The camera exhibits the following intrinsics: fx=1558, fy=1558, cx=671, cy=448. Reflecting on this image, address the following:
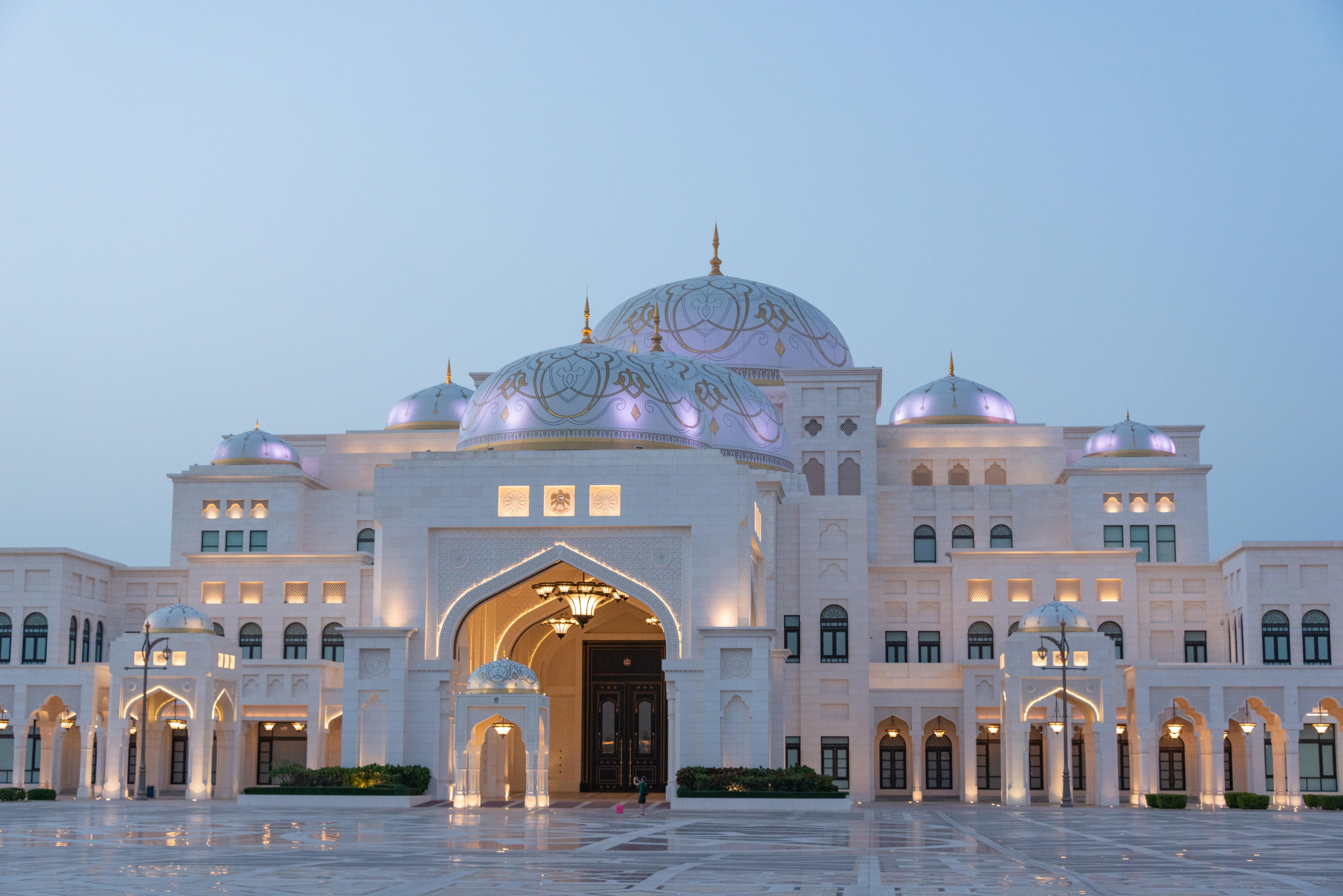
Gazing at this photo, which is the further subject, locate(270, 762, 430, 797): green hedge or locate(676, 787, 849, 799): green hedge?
locate(270, 762, 430, 797): green hedge

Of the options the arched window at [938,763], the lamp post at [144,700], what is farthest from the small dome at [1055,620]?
the lamp post at [144,700]

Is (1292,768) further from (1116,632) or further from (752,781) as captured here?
(752,781)

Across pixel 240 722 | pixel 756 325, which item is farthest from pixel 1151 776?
pixel 240 722

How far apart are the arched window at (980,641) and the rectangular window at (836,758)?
624 centimetres

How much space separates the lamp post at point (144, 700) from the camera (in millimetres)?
39562

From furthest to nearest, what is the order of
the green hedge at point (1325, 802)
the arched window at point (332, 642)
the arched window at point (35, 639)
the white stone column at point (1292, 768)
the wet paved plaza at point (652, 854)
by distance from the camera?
the arched window at point (332, 642) → the arched window at point (35, 639) → the white stone column at point (1292, 768) → the green hedge at point (1325, 802) → the wet paved plaza at point (652, 854)

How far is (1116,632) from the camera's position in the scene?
48750 millimetres

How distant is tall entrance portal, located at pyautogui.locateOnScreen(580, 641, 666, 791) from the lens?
44750mm

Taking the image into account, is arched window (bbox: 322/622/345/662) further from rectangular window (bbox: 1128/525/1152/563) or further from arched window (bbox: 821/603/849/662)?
rectangular window (bbox: 1128/525/1152/563)

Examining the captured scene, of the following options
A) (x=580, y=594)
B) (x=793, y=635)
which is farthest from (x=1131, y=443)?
(x=580, y=594)

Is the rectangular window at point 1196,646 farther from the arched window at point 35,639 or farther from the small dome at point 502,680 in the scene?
the arched window at point 35,639

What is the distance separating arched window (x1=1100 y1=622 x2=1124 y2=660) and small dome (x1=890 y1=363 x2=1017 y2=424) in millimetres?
9940

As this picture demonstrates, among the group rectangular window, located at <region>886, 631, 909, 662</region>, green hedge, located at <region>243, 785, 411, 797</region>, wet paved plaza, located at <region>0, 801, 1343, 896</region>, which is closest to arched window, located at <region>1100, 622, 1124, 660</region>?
rectangular window, located at <region>886, 631, 909, 662</region>

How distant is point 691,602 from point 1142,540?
21646 millimetres
